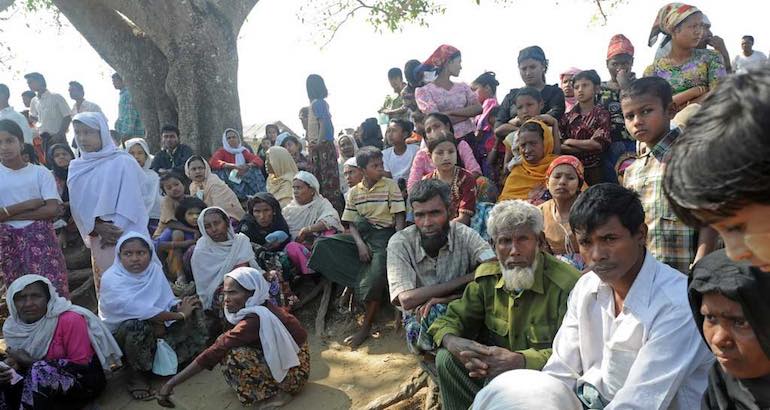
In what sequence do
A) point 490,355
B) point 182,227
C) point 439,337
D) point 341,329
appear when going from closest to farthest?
point 490,355 < point 439,337 < point 341,329 < point 182,227

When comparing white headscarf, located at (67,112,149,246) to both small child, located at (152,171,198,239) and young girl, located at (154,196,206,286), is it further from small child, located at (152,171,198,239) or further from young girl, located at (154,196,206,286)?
small child, located at (152,171,198,239)

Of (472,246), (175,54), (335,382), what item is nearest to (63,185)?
(175,54)

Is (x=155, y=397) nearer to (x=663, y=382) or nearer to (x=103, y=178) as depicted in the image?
(x=103, y=178)

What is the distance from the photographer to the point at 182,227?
6.36 m

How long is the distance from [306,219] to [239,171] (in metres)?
2.21

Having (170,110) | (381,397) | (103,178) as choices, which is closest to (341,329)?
(381,397)

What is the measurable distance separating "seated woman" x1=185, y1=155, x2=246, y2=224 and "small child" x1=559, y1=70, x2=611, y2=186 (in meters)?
4.20

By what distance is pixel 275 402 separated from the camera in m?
4.41

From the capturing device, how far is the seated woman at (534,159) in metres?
4.58

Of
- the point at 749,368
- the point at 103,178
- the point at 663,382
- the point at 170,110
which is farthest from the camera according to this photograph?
the point at 170,110

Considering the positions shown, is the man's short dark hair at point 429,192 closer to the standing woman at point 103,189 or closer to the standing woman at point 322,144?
the standing woman at point 103,189

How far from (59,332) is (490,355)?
3.50m

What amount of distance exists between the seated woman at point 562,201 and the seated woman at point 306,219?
2.69m

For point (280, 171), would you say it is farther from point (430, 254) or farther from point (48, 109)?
point (48, 109)
